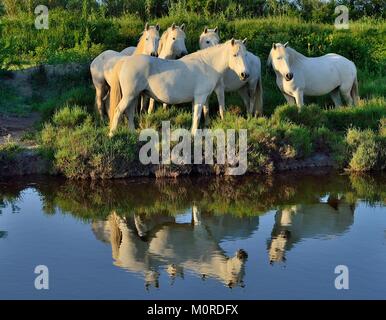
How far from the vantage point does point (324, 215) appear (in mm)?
10930

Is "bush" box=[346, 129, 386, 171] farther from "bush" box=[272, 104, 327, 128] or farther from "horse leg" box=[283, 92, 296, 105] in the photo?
"horse leg" box=[283, 92, 296, 105]

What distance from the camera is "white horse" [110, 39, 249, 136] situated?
13.5 metres

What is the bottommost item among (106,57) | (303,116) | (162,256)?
(162,256)

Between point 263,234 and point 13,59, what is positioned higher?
point 13,59

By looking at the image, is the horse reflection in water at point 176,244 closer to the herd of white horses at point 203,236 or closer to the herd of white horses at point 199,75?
the herd of white horses at point 203,236

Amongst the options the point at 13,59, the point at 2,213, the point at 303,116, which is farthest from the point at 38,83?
the point at 2,213

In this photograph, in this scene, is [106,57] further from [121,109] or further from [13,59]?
[13,59]

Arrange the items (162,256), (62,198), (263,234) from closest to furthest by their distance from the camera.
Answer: (162,256) → (263,234) → (62,198)

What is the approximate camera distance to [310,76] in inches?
618

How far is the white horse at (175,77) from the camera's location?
44.3 feet

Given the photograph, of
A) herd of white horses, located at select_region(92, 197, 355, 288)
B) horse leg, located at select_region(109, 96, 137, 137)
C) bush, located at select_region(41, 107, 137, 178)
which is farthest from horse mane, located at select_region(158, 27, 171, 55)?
herd of white horses, located at select_region(92, 197, 355, 288)

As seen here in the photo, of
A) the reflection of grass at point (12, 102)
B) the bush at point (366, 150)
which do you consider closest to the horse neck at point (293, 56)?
the bush at point (366, 150)

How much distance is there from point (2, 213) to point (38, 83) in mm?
7584

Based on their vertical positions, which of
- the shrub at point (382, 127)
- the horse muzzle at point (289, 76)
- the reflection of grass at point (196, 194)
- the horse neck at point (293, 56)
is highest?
the horse neck at point (293, 56)
